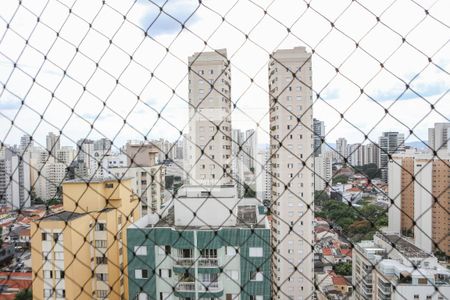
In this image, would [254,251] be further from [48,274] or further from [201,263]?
[48,274]

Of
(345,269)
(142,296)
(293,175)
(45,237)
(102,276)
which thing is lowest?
(345,269)

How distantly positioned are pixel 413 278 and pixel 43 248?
361cm

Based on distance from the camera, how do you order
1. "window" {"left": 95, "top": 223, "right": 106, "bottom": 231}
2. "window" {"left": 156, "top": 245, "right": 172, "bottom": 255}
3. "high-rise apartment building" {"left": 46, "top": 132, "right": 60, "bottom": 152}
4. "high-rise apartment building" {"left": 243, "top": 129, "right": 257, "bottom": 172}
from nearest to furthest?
"high-rise apartment building" {"left": 46, "top": 132, "right": 60, "bottom": 152} < "high-rise apartment building" {"left": 243, "top": 129, "right": 257, "bottom": 172} < "window" {"left": 156, "top": 245, "right": 172, "bottom": 255} < "window" {"left": 95, "top": 223, "right": 106, "bottom": 231}

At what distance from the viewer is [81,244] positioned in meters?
3.96

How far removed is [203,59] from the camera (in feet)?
17.3

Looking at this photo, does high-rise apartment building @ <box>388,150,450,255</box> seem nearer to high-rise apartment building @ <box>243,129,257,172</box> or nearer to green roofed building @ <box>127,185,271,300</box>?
high-rise apartment building @ <box>243,129,257,172</box>

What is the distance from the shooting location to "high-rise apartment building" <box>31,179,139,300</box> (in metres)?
3.62

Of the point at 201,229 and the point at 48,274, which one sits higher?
the point at 201,229

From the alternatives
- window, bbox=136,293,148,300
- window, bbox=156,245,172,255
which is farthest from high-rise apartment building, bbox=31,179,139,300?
window, bbox=156,245,172,255

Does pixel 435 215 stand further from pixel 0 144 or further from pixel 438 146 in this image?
pixel 0 144

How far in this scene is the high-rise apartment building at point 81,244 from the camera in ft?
11.9

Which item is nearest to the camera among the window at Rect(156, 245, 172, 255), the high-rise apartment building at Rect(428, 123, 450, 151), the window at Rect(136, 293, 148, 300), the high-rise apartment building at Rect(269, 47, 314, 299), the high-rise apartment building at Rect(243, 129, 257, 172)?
the high-rise apartment building at Rect(428, 123, 450, 151)

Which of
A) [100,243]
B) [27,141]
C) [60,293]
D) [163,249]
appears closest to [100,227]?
[100,243]

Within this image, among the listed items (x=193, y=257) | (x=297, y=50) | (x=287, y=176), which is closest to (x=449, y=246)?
(x=287, y=176)
